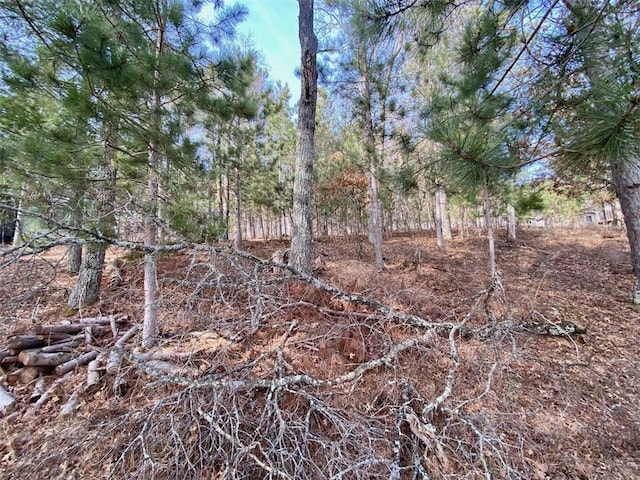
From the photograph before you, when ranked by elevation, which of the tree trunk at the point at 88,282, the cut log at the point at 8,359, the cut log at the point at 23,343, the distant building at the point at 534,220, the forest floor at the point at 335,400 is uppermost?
the distant building at the point at 534,220

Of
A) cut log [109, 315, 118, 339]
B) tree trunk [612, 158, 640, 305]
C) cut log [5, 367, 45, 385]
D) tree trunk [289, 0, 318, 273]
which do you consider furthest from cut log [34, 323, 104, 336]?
tree trunk [612, 158, 640, 305]

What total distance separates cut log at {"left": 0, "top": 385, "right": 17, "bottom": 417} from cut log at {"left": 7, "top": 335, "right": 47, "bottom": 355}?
48 cm

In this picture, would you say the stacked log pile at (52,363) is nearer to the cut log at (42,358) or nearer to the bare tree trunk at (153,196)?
the cut log at (42,358)

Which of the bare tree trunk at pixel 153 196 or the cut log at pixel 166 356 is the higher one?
the bare tree trunk at pixel 153 196

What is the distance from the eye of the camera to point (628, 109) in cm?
139

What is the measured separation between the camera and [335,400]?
179cm

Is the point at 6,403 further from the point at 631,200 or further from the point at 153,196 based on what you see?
the point at 631,200

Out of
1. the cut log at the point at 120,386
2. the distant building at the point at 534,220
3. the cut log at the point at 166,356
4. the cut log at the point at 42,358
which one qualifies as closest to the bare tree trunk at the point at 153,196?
the cut log at the point at 166,356

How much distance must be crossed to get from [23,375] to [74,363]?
0.35 metres

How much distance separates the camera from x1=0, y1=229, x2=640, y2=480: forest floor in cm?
146

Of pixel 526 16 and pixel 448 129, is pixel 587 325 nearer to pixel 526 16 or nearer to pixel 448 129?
pixel 448 129

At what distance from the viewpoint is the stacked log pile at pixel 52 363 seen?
2.03 meters

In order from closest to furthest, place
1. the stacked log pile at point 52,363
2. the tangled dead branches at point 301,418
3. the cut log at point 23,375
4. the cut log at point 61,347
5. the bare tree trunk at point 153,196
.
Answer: the tangled dead branches at point 301,418 < the stacked log pile at point 52,363 < the cut log at point 23,375 < the cut log at point 61,347 < the bare tree trunk at point 153,196

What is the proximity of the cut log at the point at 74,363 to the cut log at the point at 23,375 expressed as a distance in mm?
147
